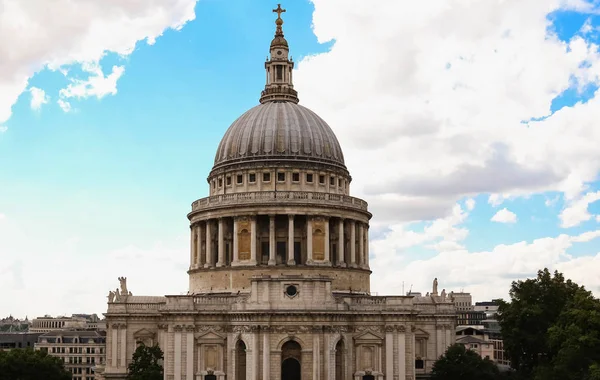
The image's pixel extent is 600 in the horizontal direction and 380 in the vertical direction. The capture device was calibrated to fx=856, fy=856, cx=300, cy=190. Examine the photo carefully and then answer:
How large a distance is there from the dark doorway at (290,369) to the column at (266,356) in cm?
184

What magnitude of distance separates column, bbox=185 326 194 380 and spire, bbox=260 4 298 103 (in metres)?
33.4

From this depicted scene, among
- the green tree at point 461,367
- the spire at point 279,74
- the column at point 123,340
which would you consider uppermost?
the spire at point 279,74

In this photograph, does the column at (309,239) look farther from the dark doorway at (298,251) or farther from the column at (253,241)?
the column at (253,241)

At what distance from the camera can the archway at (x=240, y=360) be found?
8319 cm

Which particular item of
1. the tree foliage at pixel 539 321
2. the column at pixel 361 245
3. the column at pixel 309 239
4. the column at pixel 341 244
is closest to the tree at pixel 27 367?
the column at pixel 309 239

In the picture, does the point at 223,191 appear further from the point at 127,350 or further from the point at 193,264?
the point at 127,350

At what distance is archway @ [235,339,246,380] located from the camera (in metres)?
83.2

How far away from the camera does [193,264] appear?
101688mm

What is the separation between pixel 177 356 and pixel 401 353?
21941mm

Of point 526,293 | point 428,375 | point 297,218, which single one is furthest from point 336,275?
point 526,293

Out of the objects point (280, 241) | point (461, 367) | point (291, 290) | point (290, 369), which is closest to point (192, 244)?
point (280, 241)

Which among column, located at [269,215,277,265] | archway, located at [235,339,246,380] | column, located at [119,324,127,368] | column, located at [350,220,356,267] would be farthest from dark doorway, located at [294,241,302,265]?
column, located at [119,324,127,368]

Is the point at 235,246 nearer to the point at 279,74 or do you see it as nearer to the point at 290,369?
the point at 290,369

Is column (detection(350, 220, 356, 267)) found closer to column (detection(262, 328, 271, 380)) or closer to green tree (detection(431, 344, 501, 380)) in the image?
green tree (detection(431, 344, 501, 380))
